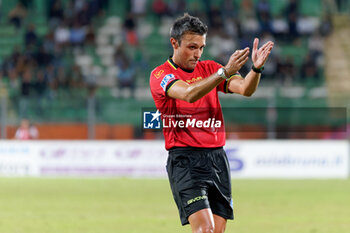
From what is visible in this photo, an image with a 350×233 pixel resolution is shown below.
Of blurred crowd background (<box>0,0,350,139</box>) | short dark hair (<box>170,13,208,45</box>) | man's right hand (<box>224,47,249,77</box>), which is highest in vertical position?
short dark hair (<box>170,13,208,45</box>)

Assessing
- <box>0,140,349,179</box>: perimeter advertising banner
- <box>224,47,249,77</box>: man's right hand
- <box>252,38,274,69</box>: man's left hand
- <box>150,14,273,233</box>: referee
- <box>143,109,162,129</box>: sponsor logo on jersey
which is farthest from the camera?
<box>0,140,349,179</box>: perimeter advertising banner

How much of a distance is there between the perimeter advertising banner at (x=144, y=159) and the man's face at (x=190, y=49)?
13.3 metres

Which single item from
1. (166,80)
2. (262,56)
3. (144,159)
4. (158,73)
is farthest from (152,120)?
(144,159)

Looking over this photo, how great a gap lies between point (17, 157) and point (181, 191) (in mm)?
15100

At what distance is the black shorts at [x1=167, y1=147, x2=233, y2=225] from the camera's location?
5977 millimetres

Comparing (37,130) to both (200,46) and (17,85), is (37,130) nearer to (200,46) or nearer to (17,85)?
(17,85)

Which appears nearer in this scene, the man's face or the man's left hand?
the man's left hand

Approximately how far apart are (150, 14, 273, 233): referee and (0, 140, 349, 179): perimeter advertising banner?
1312 centimetres

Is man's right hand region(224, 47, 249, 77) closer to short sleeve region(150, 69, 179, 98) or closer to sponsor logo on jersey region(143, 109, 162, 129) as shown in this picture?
short sleeve region(150, 69, 179, 98)

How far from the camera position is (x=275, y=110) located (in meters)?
19.5

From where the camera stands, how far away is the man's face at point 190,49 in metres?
5.93

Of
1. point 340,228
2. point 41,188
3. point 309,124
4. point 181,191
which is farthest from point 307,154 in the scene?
point 181,191

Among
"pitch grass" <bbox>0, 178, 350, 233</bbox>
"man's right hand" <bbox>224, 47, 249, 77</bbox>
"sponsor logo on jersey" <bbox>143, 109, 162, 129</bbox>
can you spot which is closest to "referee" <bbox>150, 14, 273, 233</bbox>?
"man's right hand" <bbox>224, 47, 249, 77</bbox>

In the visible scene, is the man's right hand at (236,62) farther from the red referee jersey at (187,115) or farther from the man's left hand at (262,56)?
the red referee jersey at (187,115)
